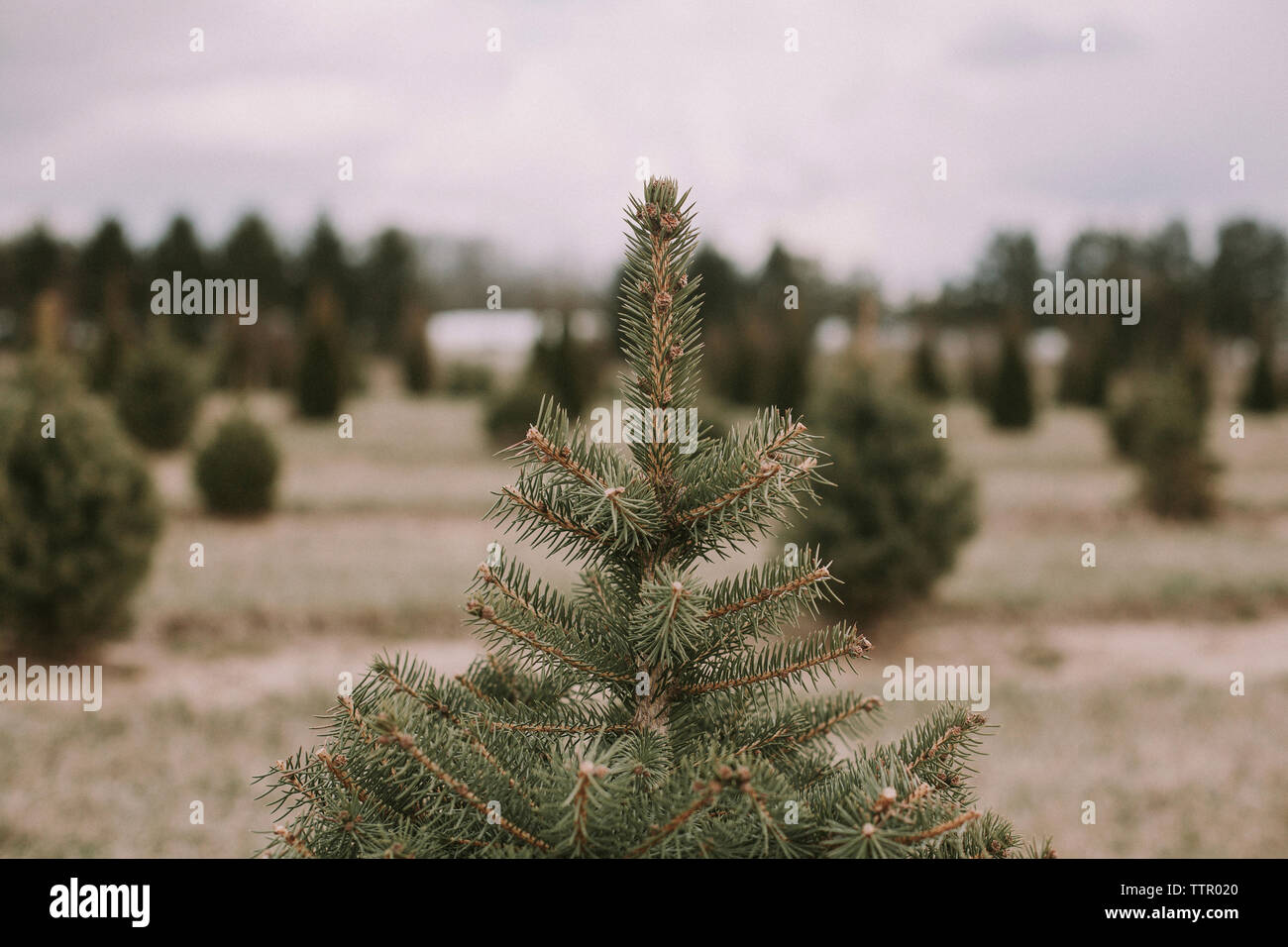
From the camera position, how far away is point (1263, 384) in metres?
28.8

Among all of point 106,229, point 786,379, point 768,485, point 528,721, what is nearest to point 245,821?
point 528,721

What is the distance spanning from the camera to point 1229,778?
6508 mm

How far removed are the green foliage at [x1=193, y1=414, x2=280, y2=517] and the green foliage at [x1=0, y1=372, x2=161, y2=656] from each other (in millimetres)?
4888

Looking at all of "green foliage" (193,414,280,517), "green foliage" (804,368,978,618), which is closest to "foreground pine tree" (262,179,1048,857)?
"green foliage" (804,368,978,618)

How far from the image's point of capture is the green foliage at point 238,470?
42.5ft

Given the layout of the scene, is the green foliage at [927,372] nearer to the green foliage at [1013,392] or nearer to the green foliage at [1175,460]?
the green foliage at [1013,392]

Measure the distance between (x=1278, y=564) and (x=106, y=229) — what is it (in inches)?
1230

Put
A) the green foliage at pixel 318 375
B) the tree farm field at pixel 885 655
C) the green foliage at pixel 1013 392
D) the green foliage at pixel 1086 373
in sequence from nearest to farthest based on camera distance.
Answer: the tree farm field at pixel 885 655
the green foliage at pixel 318 375
the green foliage at pixel 1013 392
the green foliage at pixel 1086 373

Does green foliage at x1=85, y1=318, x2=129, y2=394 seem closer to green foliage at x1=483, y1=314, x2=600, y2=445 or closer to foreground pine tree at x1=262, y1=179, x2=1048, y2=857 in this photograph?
green foliage at x1=483, y1=314, x2=600, y2=445

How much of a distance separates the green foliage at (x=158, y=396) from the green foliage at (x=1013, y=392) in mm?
19345

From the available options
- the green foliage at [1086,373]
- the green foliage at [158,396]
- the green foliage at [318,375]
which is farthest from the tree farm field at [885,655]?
the green foliage at [1086,373]

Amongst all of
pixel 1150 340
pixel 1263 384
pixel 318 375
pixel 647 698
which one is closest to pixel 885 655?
pixel 647 698

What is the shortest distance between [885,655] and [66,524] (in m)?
→ 7.43
